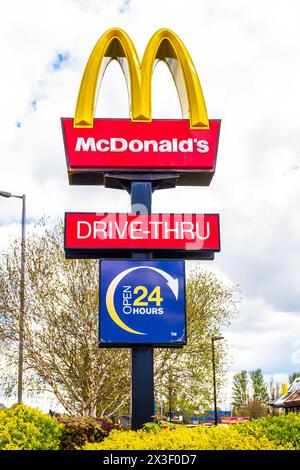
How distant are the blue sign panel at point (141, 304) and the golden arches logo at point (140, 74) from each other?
153 inches

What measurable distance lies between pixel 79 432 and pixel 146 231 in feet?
16.2

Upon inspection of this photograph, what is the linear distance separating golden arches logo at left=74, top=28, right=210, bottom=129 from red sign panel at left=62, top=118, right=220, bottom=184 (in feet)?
0.79

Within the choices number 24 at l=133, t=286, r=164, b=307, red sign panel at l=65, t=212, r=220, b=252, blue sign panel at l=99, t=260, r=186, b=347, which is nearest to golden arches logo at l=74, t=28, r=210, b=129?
red sign panel at l=65, t=212, r=220, b=252

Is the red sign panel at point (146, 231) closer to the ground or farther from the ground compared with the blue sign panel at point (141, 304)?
farther from the ground

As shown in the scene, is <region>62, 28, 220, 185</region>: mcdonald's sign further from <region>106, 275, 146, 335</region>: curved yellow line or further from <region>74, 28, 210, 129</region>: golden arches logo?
<region>106, 275, 146, 335</region>: curved yellow line

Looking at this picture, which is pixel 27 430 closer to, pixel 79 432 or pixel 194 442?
pixel 79 432

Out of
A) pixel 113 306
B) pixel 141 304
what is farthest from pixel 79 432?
pixel 141 304

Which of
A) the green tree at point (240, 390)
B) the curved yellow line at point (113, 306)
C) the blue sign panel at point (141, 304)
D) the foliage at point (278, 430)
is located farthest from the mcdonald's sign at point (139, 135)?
the green tree at point (240, 390)

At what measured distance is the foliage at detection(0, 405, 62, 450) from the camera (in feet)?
34.8

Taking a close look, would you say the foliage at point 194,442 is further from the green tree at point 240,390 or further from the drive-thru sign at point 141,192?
the green tree at point 240,390

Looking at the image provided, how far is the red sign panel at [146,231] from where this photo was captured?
559 inches

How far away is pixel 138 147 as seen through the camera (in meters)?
15.0
